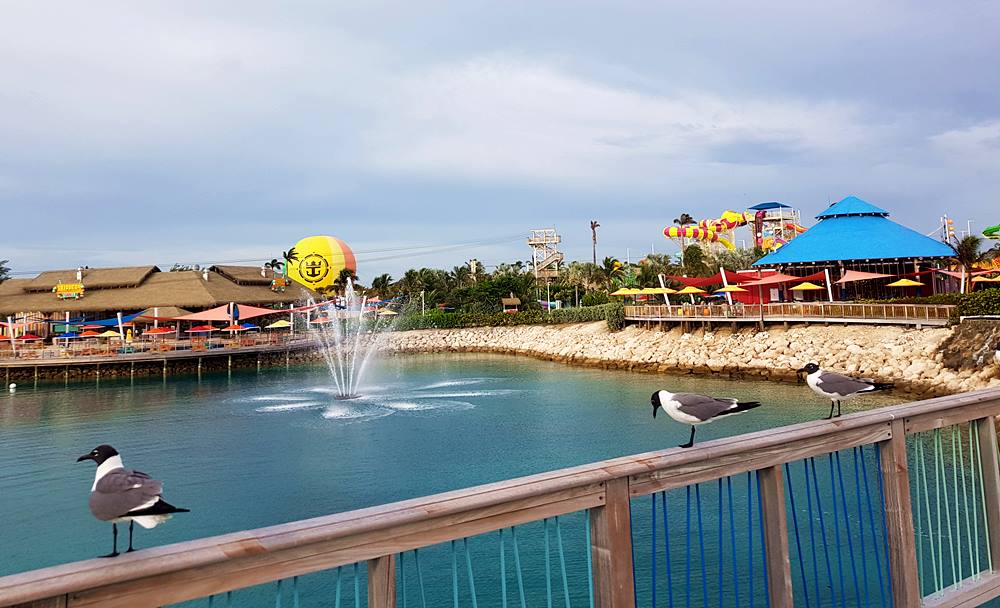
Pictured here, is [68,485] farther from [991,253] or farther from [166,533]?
[991,253]

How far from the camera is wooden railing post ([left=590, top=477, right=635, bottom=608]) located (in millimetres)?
2426

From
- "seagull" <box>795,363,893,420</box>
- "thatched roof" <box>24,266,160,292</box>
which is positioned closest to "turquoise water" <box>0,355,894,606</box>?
"seagull" <box>795,363,893,420</box>

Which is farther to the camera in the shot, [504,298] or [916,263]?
[504,298]

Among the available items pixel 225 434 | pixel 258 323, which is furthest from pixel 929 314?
pixel 258 323

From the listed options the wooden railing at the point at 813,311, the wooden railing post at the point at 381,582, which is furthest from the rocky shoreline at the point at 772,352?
the wooden railing post at the point at 381,582

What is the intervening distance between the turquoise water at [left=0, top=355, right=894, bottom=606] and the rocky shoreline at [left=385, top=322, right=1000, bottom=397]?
200 centimetres

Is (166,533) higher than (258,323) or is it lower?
lower

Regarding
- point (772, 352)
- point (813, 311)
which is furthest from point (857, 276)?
point (772, 352)

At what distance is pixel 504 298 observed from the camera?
61750 mm

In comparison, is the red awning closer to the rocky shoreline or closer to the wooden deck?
the wooden deck

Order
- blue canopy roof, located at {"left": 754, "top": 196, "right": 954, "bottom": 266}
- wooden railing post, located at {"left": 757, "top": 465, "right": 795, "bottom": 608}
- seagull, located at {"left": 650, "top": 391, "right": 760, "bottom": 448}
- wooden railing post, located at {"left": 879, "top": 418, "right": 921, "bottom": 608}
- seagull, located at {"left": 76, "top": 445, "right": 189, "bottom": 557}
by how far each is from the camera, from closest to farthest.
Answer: seagull, located at {"left": 76, "top": 445, "right": 189, "bottom": 557}, wooden railing post, located at {"left": 757, "top": 465, "right": 795, "bottom": 608}, wooden railing post, located at {"left": 879, "top": 418, "right": 921, "bottom": 608}, seagull, located at {"left": 650, "top": 391, "right": 760, "bottom": 448}, blue canopy roof, located at {"left": 754, "top": 196, "right": 954, "bottom": 266}

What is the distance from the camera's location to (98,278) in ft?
173

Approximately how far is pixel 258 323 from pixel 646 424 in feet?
150

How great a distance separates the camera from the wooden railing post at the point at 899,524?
3.26 m
